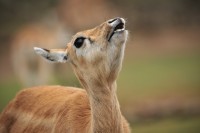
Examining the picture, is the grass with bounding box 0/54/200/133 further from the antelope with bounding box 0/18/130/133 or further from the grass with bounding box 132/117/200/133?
the antelope with bounding box 0/18/130/133

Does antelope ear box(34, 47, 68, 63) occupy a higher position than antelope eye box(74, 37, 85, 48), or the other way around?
antelope eye box(74, 37, 85, 48)

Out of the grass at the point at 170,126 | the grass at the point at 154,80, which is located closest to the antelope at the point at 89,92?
the grass at the point at 170,126

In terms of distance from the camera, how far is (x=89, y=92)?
524 cm

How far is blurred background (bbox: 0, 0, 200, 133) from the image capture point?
38.2ft

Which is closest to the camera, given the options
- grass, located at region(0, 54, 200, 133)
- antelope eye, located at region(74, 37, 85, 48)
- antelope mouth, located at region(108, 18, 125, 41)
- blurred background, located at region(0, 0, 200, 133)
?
antelope mouth, located at region(108, 18, 125, 41)

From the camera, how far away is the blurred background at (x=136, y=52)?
1164 centimetres

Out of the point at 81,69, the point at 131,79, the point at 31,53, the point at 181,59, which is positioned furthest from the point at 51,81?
the point at 81,69

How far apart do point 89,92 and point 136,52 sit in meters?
8.08

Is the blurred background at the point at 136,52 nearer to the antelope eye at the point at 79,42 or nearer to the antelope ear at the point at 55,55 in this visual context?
the antelope ear at the point at 55,55

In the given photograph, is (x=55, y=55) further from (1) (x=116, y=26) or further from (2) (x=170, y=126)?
(2) (x=170, y=126)

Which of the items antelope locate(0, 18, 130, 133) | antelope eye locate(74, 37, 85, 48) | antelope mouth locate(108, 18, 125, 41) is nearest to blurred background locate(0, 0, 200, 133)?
antelope locate(0, 18, 130, 133)

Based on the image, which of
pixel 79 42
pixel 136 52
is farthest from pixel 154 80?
pixel 79 42

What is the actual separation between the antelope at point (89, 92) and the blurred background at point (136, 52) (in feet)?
15.8

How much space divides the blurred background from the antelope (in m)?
4.82
